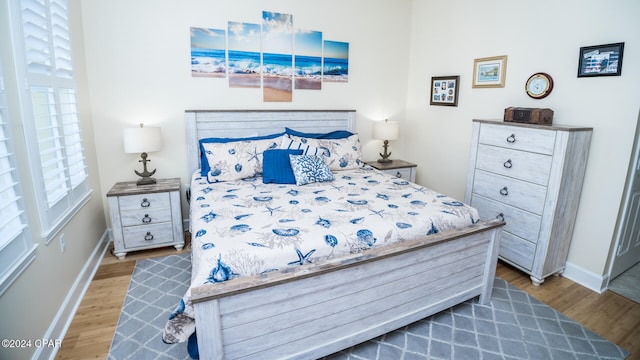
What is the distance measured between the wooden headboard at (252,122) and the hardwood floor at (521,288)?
1.26 metres

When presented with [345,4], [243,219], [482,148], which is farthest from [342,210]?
[345,4]

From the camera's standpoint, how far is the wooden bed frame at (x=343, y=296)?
59.7 inches

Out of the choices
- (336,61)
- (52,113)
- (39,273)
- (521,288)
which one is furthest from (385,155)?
(39,273)

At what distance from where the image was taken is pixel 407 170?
4.09 meters

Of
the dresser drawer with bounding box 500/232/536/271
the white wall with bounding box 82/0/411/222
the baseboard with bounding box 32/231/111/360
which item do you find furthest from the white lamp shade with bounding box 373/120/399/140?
the baseboard with bounding box 32/231/111/360

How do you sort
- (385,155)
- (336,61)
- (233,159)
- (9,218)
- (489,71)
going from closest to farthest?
1. (9,218)
2. (233,159)
3. (489,71)
4. (336,61)
5. (385,155)

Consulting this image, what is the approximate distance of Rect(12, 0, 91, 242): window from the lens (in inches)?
72.6

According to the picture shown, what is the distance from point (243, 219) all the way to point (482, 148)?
7.32ft

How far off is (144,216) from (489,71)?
11.9ft

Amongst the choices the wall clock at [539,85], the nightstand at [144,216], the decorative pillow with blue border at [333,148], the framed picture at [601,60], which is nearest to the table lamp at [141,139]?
the nightstand at [144,216]

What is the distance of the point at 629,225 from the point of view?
8.51 feet

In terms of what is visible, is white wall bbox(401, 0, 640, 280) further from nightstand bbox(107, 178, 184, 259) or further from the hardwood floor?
nightstand bbox(107, 178, 184, 259)

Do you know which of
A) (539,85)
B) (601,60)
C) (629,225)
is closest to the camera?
(601,60)

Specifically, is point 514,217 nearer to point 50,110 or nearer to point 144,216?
point 144,216
